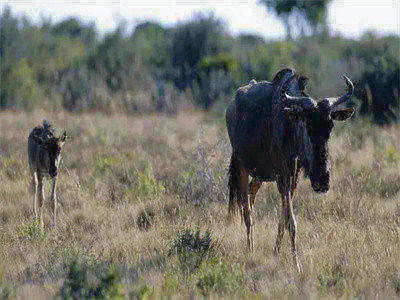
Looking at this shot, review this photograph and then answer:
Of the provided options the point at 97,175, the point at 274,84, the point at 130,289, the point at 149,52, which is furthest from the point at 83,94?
the point at 130,289

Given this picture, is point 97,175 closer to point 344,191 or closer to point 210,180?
point 210,180

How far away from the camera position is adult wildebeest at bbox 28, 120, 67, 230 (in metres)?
9.09

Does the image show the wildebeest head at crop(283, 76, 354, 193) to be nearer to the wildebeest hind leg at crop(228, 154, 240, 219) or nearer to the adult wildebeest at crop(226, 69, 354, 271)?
the adult wildebeest at crop(226, 69, 354, 271)

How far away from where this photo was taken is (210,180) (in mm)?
9906

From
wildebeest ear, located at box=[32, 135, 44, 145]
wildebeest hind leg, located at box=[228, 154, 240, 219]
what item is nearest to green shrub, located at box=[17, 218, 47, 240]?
wildebeest ear, located at box=[32, 135, 44, 145]

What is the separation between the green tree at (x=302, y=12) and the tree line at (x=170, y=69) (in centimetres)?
2271

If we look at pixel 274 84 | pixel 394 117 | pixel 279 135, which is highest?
pixel 274 84

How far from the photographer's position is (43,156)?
363 inches

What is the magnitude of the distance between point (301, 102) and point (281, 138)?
0.65 meters

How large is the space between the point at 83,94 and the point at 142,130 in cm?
764

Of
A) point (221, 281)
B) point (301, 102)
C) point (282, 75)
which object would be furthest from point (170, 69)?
point (221, 281)

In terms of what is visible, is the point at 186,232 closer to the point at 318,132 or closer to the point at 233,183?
the point at 233,183

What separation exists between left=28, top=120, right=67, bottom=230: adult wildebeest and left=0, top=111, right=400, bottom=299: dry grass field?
1.07 ft

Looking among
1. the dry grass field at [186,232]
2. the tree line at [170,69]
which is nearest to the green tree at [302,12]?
the tree line at [170,69]
